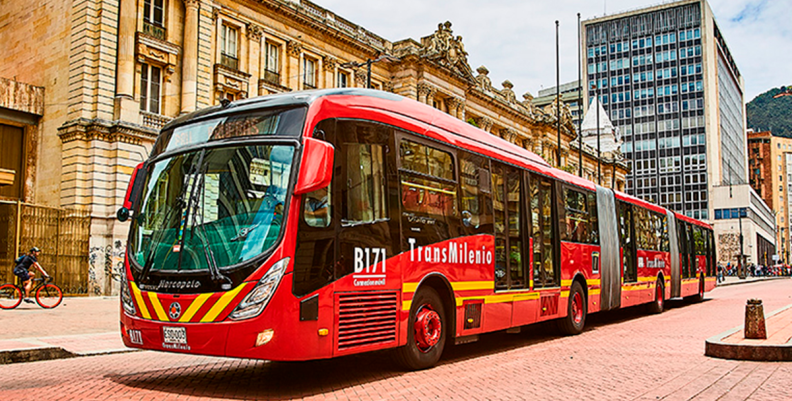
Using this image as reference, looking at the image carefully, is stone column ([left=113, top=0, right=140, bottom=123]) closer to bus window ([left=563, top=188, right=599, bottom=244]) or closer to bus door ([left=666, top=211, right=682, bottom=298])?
bus window ([left=563, top=188, right=599, bottom=244])

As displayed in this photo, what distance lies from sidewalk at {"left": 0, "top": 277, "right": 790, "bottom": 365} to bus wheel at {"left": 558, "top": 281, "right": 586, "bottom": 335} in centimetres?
828

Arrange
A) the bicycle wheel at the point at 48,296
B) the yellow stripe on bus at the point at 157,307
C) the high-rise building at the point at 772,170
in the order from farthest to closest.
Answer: the high-rise building at the point at 772,170
the bicycle wheel at the point at 48,296
the yellow stripe on bus at the point at 157,307

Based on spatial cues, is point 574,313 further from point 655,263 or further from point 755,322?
point 655,263

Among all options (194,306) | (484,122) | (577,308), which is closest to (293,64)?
(484,122)

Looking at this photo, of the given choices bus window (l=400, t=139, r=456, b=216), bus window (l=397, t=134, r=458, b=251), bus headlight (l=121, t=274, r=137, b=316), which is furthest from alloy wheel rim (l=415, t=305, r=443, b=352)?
bus headlight (l=121, t=274, r=137, b=316)

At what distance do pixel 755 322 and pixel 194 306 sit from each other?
27.3ft

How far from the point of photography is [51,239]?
27.0 metres

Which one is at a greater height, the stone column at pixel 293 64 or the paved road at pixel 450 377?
the stone column at pixel 293 64

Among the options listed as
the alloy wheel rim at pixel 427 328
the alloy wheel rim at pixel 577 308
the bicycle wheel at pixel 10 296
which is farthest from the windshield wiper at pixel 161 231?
the bicycle wheel at pixel 10 296

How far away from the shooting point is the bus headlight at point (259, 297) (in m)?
7.00

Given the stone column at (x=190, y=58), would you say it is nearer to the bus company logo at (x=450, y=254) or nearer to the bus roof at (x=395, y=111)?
the bus roof at (x=395, y=111)

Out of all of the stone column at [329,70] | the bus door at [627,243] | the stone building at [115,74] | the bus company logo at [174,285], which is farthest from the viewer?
the stone column at [329,70]

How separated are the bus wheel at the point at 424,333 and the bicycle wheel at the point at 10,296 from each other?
14881mm

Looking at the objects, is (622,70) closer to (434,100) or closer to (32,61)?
(434,100)
